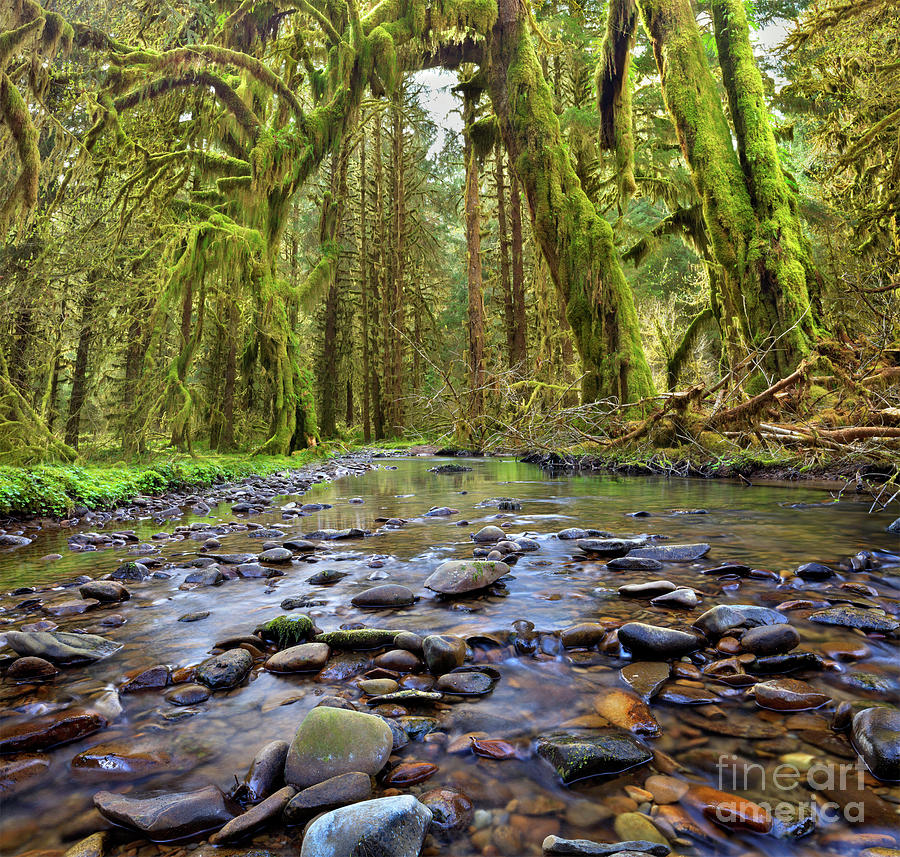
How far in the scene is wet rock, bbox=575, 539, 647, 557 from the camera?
333cm

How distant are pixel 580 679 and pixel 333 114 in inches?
467

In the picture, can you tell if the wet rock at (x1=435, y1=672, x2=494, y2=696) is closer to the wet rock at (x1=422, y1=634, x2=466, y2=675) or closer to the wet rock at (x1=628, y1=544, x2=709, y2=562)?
the wet rock at (x1=422, y1=634, x2=466, y2=675)

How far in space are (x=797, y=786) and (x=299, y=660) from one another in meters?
1.49

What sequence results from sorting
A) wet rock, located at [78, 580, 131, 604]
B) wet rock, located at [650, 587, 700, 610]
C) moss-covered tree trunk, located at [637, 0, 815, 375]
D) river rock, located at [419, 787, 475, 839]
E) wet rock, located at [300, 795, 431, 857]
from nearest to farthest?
wet rock, located at [300, 795, 431, 857]
river rock, located at [419, 787, 475, 839]
wet rock, located at [650, 587, 700, 610]
wet rock, located at [78, 580, 131, 604]
moss-covered tree trunk, located at [637, 0, 815, 375]

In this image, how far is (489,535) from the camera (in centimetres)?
387

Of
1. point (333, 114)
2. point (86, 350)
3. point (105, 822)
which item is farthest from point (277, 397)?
point (105, 822)

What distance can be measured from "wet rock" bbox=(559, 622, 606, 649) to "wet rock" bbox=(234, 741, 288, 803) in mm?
1070

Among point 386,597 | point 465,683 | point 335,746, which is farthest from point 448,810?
point 386,597

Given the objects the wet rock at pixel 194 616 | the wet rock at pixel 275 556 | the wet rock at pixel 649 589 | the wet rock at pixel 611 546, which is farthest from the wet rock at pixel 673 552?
the wet rock at pixel 194 616

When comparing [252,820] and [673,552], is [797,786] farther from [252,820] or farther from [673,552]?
[673,552]

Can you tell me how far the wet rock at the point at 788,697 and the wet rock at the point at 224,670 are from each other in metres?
1.64

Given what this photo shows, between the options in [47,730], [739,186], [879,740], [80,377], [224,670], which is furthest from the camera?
[80,377]

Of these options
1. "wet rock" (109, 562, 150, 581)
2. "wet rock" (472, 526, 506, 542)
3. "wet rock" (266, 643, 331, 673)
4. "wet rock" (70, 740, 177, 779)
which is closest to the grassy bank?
"wet rock" (109, 562, 150, 581)

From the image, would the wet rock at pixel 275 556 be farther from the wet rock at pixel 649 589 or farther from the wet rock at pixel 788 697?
the wet rock at pixel 788 697
